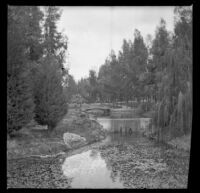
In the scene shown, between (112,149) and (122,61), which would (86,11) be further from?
(112,149)

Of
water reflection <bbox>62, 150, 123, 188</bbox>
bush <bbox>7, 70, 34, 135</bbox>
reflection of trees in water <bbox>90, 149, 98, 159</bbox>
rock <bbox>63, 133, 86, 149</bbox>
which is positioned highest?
bush <bbox>7, 70, 34, 135</bbox>

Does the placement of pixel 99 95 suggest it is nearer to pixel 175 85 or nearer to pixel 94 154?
pixel 94 154

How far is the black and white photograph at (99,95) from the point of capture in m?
4.25

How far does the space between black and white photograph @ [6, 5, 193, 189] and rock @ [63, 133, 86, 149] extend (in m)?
0.03

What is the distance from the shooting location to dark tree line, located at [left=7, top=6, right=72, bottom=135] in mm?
4617

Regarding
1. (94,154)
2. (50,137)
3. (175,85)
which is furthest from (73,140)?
(175,85)

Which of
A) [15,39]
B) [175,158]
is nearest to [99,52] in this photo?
[15,39]

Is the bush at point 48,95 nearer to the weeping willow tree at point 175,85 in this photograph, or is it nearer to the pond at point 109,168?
the pond at point 109,168

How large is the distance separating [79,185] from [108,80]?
2694 mm

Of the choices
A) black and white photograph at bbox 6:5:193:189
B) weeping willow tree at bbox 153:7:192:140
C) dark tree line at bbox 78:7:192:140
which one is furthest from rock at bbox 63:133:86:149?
weeping willow tree at bbox 153:7:192:140

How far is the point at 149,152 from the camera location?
17.3 feet

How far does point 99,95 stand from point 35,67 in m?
1.82

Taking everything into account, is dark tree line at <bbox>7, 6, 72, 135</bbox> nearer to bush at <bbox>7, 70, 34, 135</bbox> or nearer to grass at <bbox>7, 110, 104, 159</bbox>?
bush at <bbox>7, 70, 34, 135</bbox>
